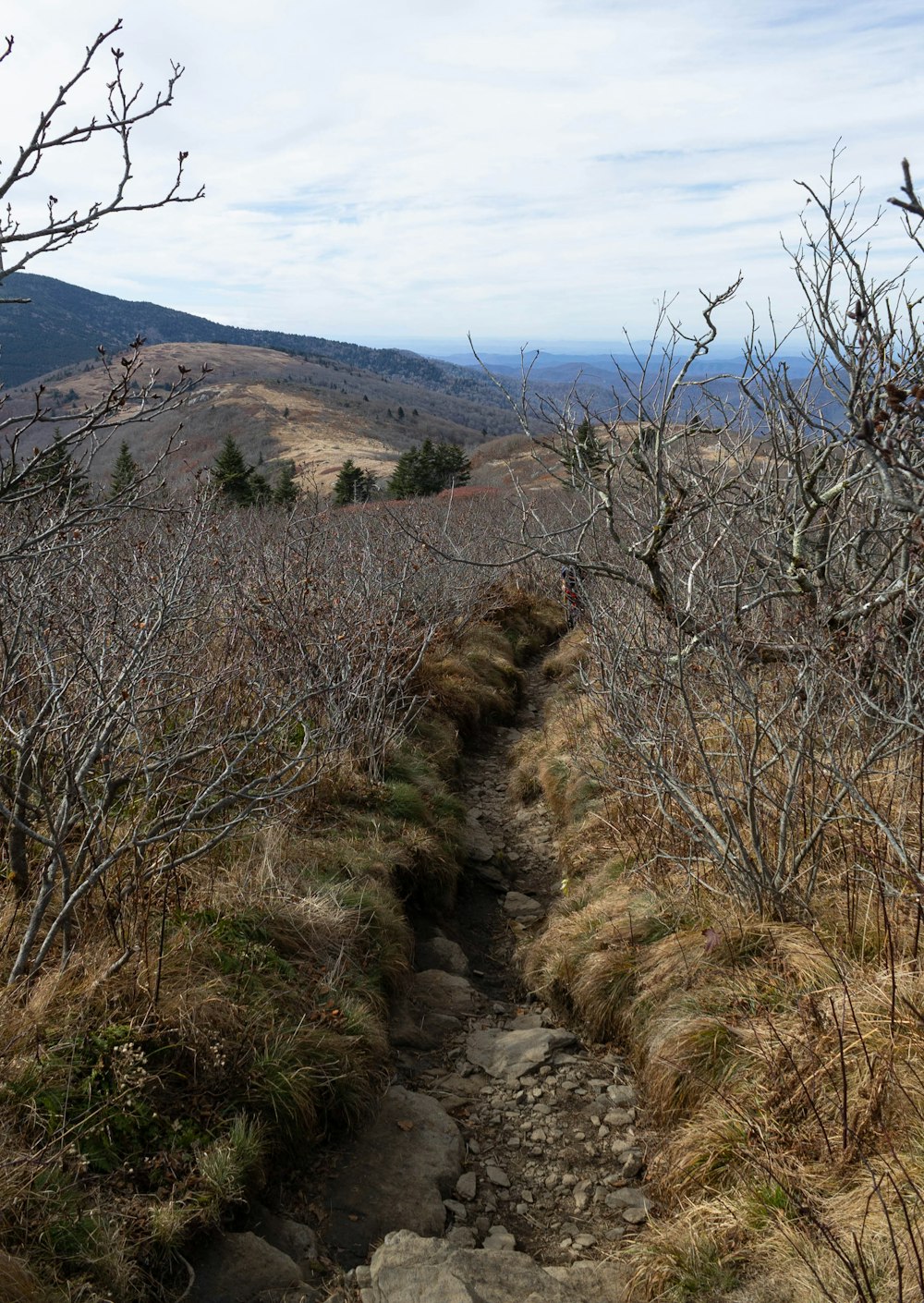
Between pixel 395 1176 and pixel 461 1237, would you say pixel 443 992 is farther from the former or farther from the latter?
pixel 461 1237

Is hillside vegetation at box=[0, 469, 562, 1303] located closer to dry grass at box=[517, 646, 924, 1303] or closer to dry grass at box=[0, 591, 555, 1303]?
dry grass at box=[0, 591, 555, 1303]

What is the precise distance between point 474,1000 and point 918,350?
14.2ft

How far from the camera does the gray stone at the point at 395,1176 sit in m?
3.18

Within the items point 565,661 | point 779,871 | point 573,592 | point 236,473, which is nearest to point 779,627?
point 779,871

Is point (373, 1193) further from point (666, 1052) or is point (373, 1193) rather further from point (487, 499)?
point (487, 499)

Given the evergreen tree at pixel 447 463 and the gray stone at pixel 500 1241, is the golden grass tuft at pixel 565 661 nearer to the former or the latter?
the gray stone at pixel 500 1241

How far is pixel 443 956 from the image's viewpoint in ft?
17.9

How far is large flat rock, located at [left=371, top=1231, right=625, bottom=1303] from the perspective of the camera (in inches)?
108

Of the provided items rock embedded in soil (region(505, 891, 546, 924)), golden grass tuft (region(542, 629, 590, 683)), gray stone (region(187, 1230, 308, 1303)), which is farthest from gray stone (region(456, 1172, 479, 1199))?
golden grass tuft (region(542, 629, 590, 683))

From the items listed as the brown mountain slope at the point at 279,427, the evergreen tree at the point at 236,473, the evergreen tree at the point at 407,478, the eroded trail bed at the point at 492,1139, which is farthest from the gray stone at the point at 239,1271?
the brown mountain slope at the point at 279,427

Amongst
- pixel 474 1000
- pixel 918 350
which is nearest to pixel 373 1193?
pixel 474 1000

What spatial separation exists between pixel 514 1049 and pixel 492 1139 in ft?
1.95

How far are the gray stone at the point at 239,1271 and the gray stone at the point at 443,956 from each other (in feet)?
7.97

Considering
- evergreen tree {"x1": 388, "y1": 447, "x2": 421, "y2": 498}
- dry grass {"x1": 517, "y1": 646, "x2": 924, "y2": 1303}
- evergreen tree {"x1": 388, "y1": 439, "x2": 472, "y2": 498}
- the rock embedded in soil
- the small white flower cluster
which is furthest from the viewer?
evergreen tree {"x1": 388, "y1": 439, "x2": 472, "y2": 498}
